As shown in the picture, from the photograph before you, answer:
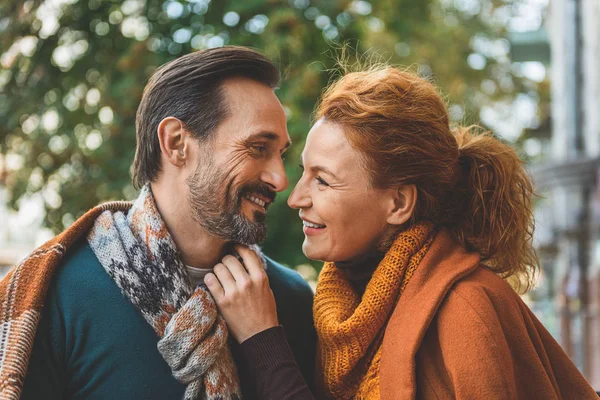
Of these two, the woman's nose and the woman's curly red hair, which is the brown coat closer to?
the woman's curly red hair

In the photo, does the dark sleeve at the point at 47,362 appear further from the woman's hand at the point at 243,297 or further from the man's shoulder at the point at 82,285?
the woman's hand at the point at 243,297

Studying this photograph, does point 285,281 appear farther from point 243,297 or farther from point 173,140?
point 173,140

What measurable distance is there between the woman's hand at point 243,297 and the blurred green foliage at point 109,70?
1847 mm

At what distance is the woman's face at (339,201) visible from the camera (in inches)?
95.6

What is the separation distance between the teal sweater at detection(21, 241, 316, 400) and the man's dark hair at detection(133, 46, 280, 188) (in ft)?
1.45

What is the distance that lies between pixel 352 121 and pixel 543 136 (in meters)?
18.3

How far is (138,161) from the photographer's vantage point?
2641 mm

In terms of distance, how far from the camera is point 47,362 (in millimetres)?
2137

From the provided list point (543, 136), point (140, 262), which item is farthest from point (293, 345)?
point (543, 136)

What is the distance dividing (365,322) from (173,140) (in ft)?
2.85

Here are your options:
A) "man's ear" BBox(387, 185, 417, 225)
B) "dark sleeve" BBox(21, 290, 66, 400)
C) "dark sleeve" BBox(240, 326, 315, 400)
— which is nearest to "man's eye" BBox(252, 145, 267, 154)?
"man's ear" BBox(387, 185, 417, 225)

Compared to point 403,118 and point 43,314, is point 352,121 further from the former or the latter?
point 43,314

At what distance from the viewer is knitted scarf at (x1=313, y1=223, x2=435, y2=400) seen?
2299 millimetres

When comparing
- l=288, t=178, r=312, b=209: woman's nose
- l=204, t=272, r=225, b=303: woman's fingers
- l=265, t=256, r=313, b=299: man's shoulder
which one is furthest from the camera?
l=265, t=256, r=313, b=299: man's shoulder
